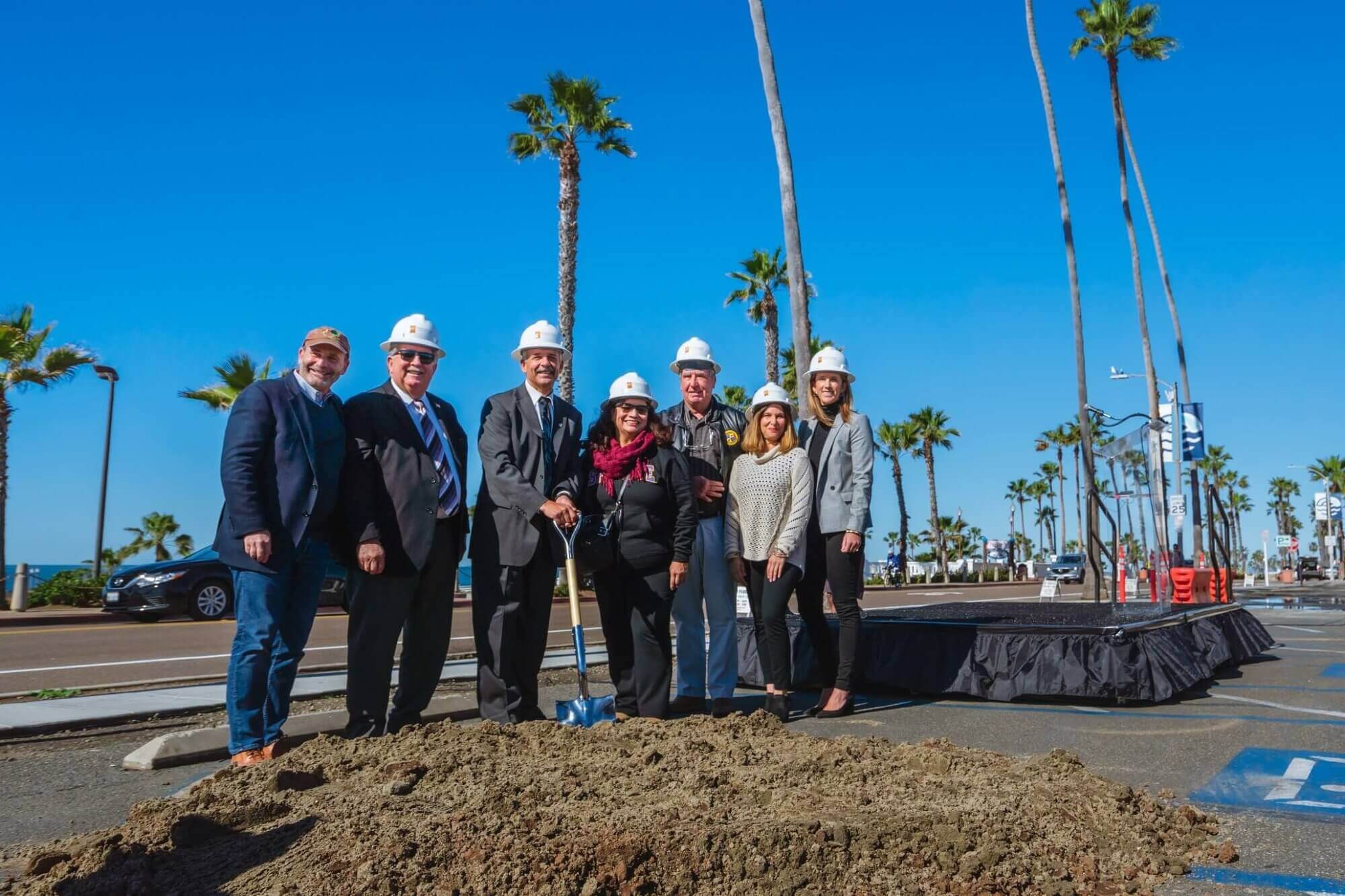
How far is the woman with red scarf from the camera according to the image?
17.2ft

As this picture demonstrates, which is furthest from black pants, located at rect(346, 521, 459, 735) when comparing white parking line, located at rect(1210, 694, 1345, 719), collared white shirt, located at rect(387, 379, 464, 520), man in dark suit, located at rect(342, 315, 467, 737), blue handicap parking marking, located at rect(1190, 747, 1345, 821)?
white parking line, located at rect(1210, 694, 1345, 719)

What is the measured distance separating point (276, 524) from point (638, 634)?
1883 mm

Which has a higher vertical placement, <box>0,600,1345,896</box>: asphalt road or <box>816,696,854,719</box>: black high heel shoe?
<box>816,696,854,719</box>: black high heel shoe

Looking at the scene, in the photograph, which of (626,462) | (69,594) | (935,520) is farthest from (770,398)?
(935,520)

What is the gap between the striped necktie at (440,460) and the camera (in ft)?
16.0

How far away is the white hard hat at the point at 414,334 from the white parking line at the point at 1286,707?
17.2 feet

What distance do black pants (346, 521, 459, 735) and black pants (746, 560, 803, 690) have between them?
1741 millimetres

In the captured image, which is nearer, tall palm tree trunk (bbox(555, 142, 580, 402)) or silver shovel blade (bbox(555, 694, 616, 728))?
silver shovel blade (bbox(555, 694, 616, 728))

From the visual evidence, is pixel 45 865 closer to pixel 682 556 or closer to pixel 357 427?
pixel 357 427

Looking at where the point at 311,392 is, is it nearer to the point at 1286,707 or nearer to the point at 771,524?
the point at 771,524

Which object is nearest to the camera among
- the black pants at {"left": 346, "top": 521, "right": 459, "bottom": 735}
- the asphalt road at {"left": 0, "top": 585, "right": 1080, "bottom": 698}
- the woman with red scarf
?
the black pants at {"left": 346, "top": 521, "right": 459, "bottom": 735}

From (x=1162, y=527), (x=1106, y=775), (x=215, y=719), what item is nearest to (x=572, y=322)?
(x=1162, y=527)

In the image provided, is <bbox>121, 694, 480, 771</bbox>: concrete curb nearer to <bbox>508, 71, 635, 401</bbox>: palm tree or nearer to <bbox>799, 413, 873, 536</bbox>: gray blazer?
<bbox>799, 413, 873, 536</bbox>: gray blazer

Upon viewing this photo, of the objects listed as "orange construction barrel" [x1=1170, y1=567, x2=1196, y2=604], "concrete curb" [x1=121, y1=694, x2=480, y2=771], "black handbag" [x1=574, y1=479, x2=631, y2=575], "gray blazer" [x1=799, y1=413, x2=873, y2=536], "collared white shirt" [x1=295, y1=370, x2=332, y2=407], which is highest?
"collared white shirt" [x1=295, y1=370, x2=332, y2=407]
